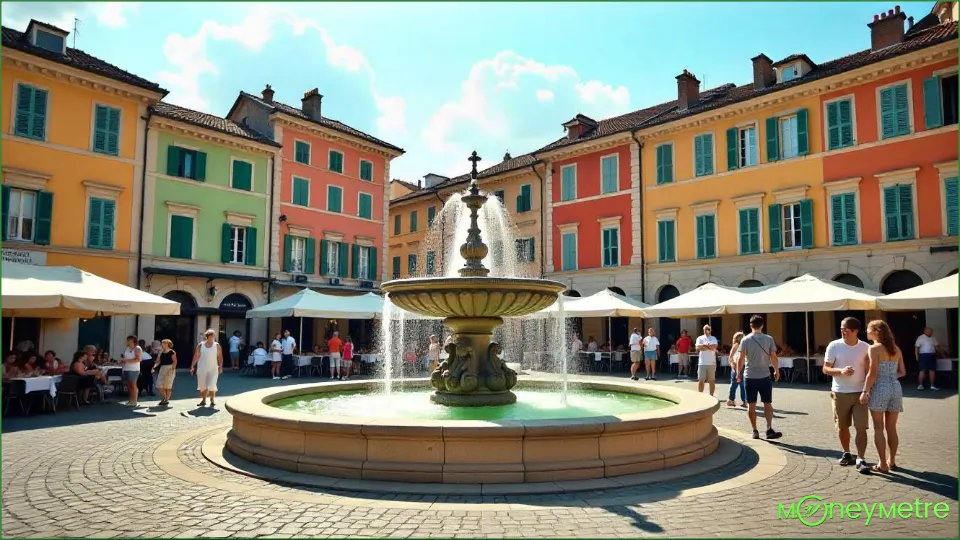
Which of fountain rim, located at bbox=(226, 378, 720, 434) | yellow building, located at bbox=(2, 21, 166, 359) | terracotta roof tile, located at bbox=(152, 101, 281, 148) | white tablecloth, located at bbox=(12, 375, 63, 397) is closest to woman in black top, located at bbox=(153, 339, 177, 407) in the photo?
white tablecloth, located at bbox=(12, 375, 63, 397)

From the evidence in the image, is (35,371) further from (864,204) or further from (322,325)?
(864,204)

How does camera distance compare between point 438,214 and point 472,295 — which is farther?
point 438,214

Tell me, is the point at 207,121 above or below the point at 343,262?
above

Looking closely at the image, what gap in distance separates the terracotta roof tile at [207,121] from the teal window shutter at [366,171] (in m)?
5.38

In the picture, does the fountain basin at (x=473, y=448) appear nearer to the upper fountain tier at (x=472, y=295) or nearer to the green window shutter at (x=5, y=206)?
the upper fountain tier at (x=472, y=295)

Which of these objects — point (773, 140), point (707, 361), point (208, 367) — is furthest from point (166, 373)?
point (773, 140)

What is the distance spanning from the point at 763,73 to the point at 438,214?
56.7 ft

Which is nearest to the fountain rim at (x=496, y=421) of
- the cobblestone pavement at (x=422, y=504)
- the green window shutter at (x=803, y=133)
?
the cobblestone pavement at (x=422, y=504)

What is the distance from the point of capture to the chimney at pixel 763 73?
25.7 m

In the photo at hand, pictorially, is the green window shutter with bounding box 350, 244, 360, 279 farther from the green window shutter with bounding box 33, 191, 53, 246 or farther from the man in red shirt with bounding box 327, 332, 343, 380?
the green window shutter with bounding box 33, 191, 53, 246

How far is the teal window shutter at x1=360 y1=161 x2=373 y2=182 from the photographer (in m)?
33.4

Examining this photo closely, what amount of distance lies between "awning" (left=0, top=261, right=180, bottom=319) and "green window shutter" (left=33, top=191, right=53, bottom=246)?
7199mm

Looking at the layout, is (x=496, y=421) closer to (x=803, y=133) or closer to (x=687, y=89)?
(x=803, y=133)

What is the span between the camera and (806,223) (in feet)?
74.6
